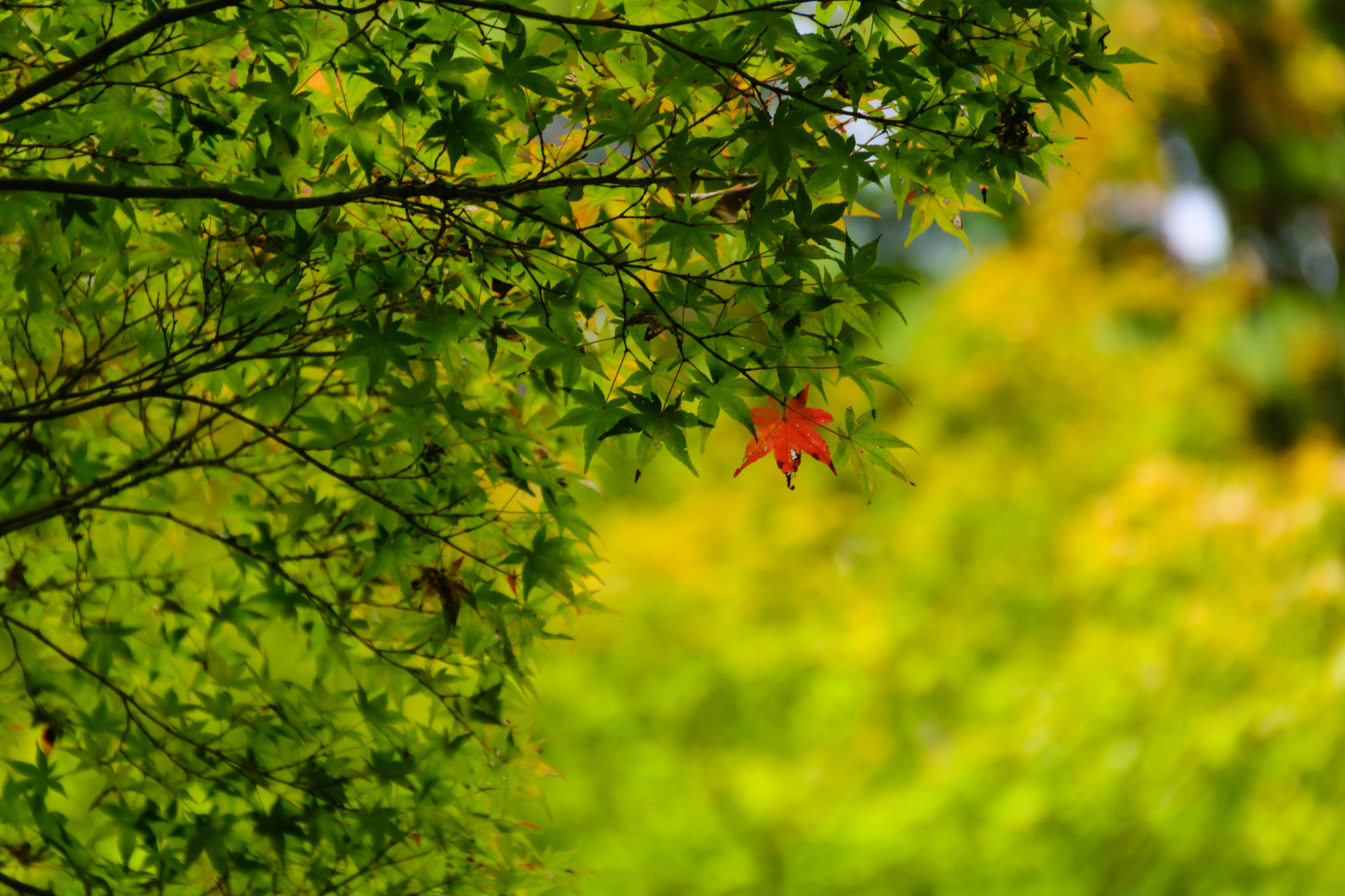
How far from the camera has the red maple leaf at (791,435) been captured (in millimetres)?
1274

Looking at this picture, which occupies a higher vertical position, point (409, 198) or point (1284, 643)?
point (1284, 643)

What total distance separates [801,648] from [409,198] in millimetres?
4237

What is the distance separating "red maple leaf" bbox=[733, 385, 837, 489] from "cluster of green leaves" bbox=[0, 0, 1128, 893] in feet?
0.11

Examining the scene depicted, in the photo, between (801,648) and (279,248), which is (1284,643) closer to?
(801,648)

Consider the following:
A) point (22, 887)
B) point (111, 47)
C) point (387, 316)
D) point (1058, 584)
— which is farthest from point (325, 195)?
point (1058, 584)

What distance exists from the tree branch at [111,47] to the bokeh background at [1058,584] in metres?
0.91

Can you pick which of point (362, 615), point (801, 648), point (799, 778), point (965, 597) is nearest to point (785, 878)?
point (799, 778)

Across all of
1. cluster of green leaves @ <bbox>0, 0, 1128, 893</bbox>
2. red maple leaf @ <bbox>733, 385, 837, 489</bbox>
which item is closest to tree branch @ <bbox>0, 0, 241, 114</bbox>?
cluster of green leaves @ <bbox>0, 0, 1128, 893</bbox>

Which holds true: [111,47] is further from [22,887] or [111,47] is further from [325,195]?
[22,887]

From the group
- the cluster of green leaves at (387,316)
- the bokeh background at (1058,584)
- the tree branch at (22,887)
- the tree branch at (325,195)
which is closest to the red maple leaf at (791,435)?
the cluster of green leaves at (387,316)

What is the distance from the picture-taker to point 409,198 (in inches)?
49.5

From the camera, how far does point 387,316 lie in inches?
50.3

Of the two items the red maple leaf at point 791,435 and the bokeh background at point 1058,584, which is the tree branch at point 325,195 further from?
the bokeh background at point 1058,584

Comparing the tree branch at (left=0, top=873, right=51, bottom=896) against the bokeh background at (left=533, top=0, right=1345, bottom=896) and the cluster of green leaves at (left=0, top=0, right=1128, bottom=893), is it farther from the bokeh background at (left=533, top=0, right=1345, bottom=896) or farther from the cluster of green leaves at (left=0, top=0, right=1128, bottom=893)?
the bokeh background at (left=533, top=0, right=1345, bottom=896)
